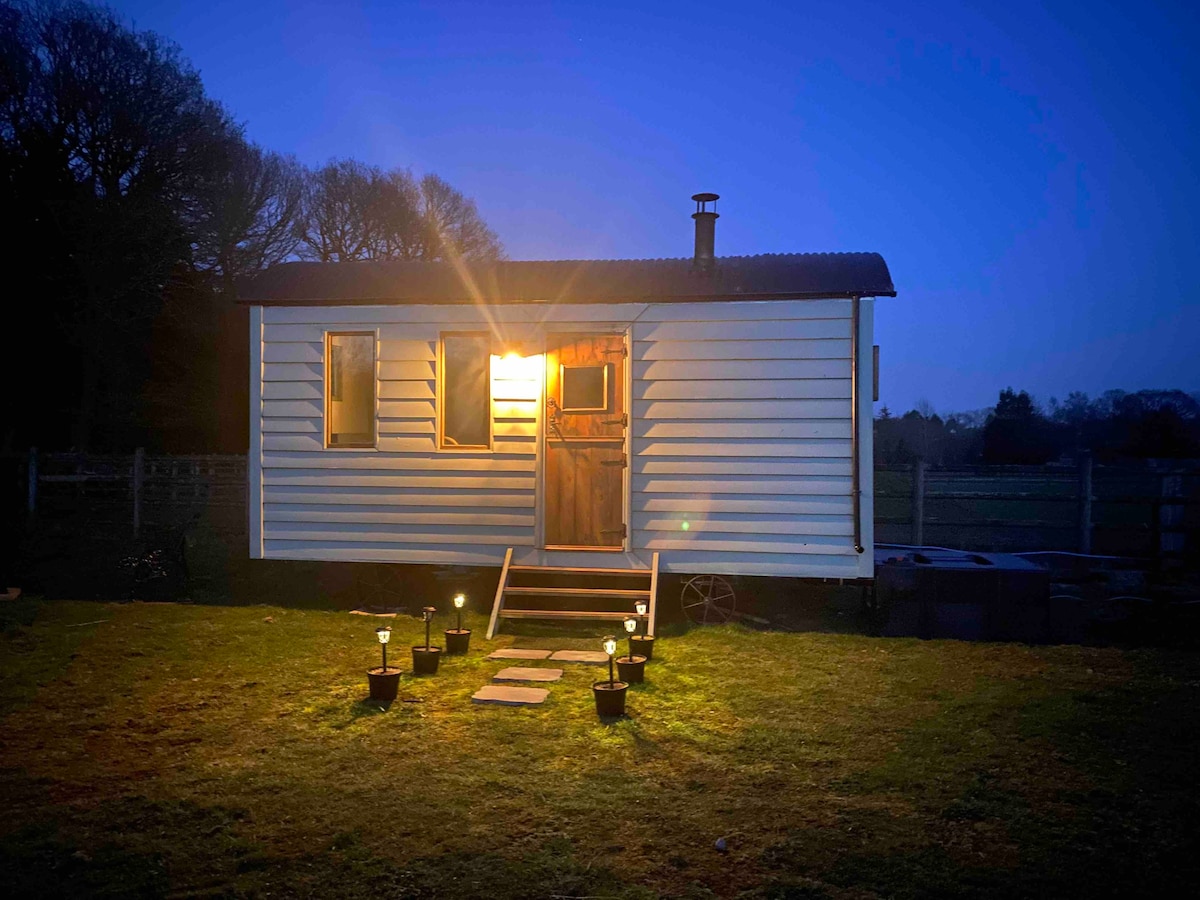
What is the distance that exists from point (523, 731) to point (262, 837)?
6.08ft

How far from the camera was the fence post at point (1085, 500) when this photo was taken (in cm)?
1084

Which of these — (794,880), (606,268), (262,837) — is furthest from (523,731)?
(606,268)

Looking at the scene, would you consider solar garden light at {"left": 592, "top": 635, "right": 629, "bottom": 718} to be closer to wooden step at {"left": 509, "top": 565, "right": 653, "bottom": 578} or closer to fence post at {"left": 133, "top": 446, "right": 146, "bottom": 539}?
wooden step at {"left": 509, "top": 565, "right": 653, "bottom": 578}

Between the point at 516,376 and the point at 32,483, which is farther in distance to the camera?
the point at 32,483

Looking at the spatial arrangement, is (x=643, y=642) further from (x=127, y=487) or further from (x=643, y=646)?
(x=127, y=487)

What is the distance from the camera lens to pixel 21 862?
3.68m

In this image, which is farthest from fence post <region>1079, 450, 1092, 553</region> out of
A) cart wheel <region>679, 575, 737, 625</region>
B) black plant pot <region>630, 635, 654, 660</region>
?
black plant pot <region>630, 635, 654, 660</region>

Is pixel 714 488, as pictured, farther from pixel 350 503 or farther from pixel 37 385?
pixel 37 385

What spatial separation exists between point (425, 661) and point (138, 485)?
37.8ft

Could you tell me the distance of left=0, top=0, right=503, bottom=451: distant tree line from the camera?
2159 centimetres

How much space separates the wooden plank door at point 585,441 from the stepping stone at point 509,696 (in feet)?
8.27

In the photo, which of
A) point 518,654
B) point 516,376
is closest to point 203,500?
point 516,376

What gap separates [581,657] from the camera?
7.43 meters

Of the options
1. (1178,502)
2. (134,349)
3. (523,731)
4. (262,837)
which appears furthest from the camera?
(134,349)
